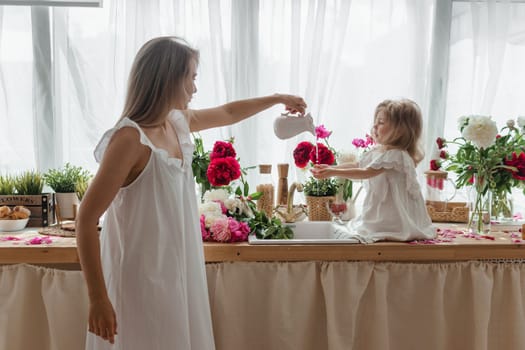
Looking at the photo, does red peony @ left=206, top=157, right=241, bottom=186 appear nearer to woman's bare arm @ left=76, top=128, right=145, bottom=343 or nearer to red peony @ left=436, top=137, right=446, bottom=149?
woman's bare arm @ left=76, top=128, right=145, bottom=343

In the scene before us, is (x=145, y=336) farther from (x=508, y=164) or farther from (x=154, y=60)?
(x=508, y=164)

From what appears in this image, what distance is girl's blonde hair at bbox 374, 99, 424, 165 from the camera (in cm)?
189

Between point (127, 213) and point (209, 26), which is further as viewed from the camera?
point (209, 26)

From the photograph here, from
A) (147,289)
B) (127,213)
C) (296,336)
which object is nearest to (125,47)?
(127,213)

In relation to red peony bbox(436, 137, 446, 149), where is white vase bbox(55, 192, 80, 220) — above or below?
below

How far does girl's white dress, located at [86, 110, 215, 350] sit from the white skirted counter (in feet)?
1.16

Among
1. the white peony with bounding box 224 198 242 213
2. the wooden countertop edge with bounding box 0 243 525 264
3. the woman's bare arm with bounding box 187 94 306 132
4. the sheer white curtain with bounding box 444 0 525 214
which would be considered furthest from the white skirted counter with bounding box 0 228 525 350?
the sheer white curtain with bounding box 444 0 525 214

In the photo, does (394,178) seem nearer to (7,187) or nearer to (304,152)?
(304,152)

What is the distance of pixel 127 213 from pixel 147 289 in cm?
21

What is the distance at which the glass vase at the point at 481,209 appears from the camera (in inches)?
79.4

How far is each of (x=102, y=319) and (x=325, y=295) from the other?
0.79 metres

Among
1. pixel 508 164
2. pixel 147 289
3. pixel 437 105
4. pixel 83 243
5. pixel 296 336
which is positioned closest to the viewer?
pixel 83 243

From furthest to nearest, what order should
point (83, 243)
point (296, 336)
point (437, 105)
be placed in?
point (437, 105) < point (296, 336) < point (83, 243)

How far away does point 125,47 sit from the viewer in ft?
7.18
